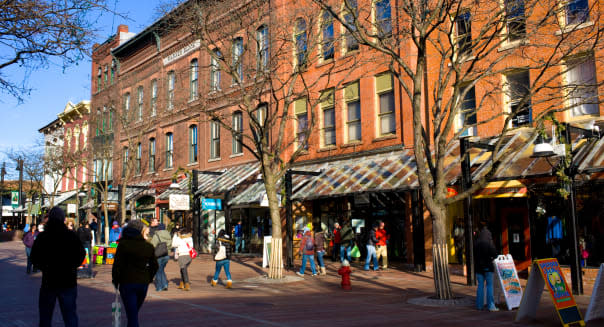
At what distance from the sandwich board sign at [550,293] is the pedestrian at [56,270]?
7000mm

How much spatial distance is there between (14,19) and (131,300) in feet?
16.8

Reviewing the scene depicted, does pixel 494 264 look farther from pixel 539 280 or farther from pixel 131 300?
pixel 131 300

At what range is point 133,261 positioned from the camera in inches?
277

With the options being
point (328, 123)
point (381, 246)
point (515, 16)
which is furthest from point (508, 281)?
point (328, 123)

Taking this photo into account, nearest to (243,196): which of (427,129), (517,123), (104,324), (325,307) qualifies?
(427,129)

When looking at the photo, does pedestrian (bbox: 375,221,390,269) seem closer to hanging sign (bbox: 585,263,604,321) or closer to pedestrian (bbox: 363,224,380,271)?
pedestrian (bbox: 363,224,380,271)

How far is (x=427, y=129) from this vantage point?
63.4 feet

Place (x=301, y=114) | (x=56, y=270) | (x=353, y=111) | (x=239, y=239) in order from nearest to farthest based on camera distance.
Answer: (x=56, y=270) → (x=353, y=111) → (x=301, y=114) → (x=239, y=239)

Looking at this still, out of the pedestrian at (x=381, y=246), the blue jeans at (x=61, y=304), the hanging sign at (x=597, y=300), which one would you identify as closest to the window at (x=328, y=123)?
the pedestrian at (x=381, y=246)

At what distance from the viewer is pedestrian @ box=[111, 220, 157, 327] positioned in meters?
6.97

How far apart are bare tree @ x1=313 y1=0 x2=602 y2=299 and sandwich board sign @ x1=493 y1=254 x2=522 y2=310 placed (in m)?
1.29

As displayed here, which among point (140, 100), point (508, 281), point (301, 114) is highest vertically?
point (140, 100)

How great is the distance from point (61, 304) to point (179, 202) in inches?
703

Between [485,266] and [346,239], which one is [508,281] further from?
[346,239]
